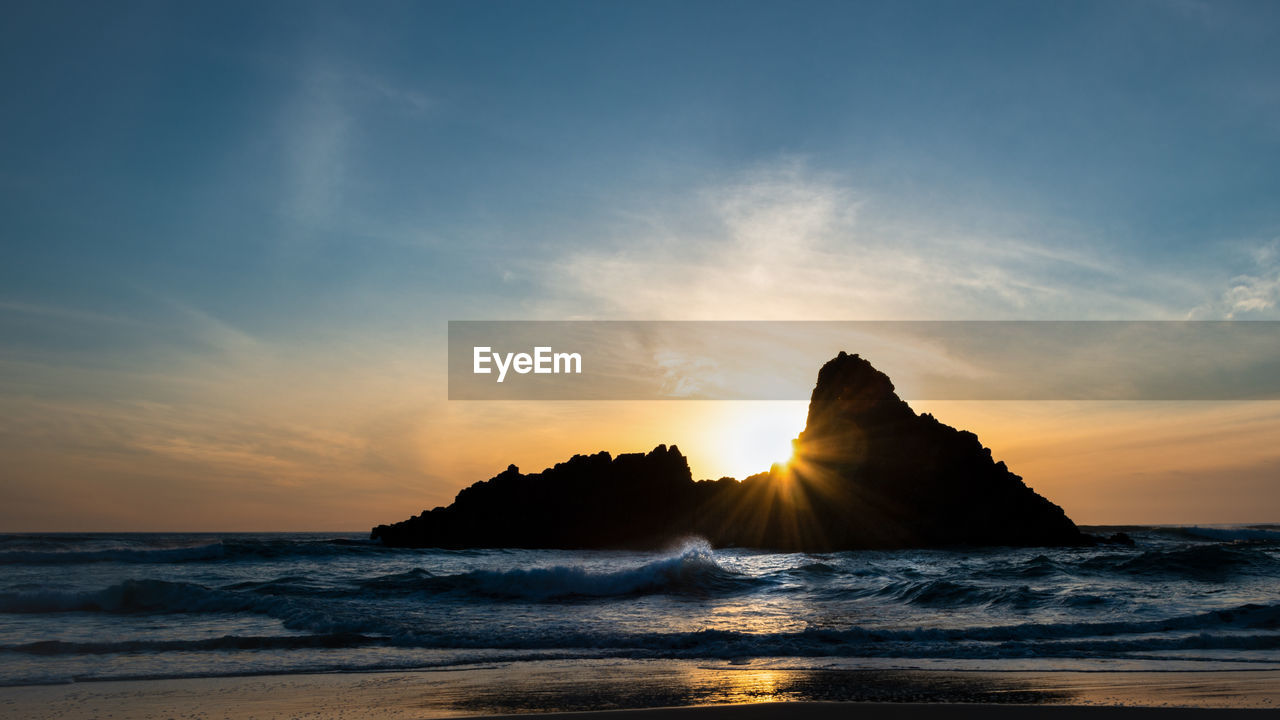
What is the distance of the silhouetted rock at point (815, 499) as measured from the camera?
5178cm

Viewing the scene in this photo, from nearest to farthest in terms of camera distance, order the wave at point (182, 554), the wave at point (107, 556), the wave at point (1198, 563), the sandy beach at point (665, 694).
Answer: the sandy beach at point (665, 694), the wave at point (1198, 563), the wave at point (107, 556), the wave at point (182, 554)

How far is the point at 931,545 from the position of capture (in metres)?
50.5

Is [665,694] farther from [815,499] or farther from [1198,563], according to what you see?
[815,499]

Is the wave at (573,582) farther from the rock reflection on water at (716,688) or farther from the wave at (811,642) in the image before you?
the rock reflection on water at (716,688)

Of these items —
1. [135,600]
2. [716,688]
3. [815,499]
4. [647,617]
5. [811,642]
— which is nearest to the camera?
[716,688]

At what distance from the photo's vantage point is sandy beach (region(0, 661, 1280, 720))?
826cm

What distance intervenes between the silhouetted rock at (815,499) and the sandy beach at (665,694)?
42292mm

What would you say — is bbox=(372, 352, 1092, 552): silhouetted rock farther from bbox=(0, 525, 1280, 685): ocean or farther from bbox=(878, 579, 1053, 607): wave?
bbox=(878, 579, 1053, 607): wave

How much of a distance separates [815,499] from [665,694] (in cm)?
4753

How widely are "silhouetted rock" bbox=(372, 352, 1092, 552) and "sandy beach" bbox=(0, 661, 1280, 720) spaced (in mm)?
42292

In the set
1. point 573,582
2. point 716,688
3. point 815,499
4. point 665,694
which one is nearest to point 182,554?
point 573,582

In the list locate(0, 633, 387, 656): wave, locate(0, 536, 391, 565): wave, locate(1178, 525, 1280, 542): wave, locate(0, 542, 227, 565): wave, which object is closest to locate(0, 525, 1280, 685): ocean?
locate(0, 633, 387, 656): wave

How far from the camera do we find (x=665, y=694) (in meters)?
9.20

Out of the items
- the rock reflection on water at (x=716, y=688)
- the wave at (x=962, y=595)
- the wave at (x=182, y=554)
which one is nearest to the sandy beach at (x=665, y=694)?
the rock reflection on water at (x=716, y=688)
